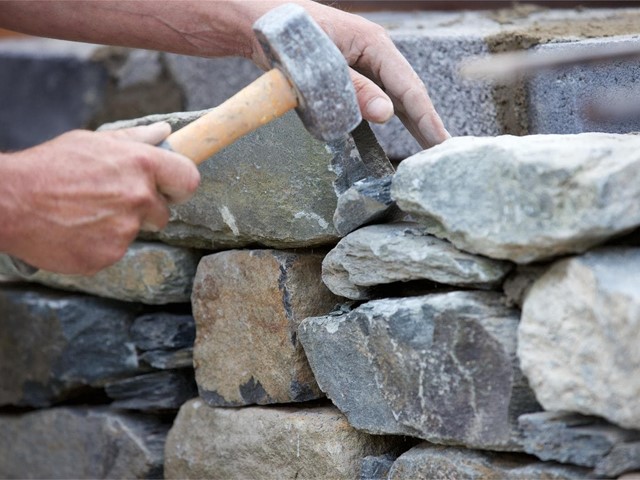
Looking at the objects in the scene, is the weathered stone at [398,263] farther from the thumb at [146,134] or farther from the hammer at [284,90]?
the thumb at [146,134]

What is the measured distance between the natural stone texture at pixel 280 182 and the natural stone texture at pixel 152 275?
24 centimetres

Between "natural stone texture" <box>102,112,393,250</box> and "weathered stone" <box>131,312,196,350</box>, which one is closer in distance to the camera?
"natural stone texture" <box>102,112,393,250</box>

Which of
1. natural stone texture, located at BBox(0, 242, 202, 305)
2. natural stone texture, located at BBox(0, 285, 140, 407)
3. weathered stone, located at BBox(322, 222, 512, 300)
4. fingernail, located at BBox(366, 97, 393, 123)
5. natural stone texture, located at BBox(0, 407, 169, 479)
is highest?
fingernail, located at BBox(366, 97, 393, 123)

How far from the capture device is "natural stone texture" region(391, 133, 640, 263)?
1.55 m

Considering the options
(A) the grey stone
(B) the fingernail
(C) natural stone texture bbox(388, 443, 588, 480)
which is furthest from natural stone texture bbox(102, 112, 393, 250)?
(A) the grey stone

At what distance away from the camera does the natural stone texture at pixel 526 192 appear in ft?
5.09

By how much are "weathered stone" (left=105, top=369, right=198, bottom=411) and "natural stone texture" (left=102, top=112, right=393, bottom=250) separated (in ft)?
1.84

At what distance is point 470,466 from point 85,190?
93 centimetres

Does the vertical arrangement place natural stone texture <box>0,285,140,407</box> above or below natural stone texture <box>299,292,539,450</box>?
below

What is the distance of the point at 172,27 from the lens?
238 cm

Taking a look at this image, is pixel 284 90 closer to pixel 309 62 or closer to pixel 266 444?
pixel 309 62

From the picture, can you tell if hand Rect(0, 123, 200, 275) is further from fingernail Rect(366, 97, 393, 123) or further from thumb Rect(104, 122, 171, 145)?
fingernail Rect(366, 97, 393, 123)

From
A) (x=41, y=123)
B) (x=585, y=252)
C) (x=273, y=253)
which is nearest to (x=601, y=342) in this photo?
Answer: (x=585, y=252)

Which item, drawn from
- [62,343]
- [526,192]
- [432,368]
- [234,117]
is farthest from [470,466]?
[62,343]
